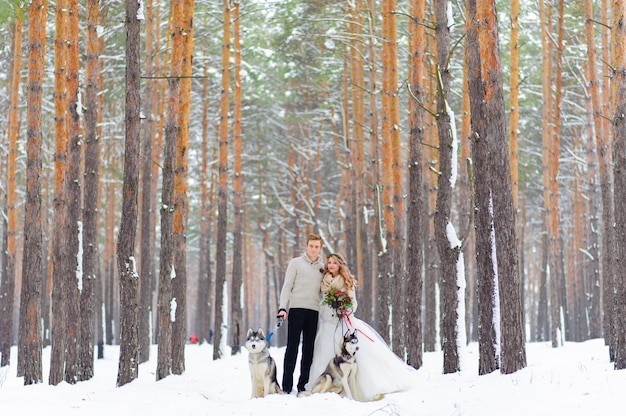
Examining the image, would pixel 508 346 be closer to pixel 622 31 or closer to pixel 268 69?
pixel 622 31

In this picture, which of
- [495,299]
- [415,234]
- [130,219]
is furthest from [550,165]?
[130,219]

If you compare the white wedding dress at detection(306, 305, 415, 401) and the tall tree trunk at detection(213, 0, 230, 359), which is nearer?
the white wedding dress at detection(306, 305, 415, 401)

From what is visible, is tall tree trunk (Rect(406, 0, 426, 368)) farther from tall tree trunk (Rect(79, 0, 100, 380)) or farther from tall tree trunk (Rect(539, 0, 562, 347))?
tall tree trunk (Rect(539, 0, 562, 347))

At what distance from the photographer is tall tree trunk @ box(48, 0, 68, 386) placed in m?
11.2

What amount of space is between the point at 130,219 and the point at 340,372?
373 centimetres

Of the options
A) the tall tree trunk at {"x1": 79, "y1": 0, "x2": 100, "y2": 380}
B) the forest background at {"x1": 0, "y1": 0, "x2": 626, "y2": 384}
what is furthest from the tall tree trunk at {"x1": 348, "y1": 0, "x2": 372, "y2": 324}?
the tall tree trunk at {"x1": 79, "y1": 0, "x2": 100, "y2": 380}

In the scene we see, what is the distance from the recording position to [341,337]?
329 inches

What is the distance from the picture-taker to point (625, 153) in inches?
364

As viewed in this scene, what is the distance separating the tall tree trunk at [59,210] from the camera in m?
11.2

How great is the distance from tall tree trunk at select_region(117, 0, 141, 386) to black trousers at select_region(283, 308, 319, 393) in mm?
2570

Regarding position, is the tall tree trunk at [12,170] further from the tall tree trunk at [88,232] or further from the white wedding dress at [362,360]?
the white wedding dress at [362,360]

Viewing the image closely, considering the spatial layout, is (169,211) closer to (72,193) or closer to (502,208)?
(72,193)

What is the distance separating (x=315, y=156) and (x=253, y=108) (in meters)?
4.12

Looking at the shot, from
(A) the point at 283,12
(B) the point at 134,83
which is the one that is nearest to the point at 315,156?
(A) the point at 283,12
